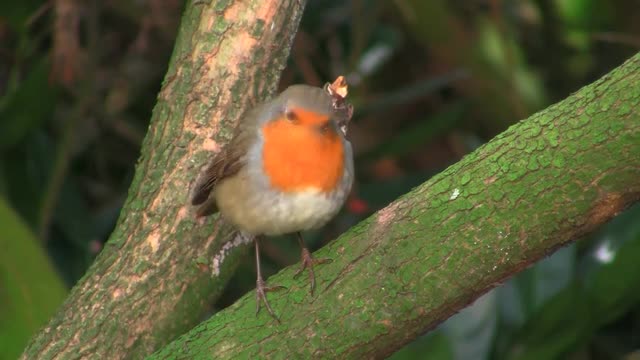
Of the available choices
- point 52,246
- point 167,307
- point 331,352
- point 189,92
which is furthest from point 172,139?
point 52,246

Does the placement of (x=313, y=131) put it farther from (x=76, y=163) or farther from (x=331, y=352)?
(x=76, y=163)

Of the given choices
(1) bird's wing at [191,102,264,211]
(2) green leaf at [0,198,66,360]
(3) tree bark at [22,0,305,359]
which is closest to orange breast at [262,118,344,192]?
(1) bird's wing at [191,102,264,211]

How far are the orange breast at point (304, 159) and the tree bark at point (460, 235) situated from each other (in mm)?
158

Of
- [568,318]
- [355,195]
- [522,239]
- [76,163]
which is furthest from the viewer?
[76,163]

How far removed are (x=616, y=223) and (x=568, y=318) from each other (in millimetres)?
632

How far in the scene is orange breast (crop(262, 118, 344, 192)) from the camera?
114 inches

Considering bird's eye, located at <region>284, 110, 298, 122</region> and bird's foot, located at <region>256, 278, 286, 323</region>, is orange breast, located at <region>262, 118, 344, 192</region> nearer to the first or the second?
bird's eye, located at <region>284, 110, 298, 122</region>

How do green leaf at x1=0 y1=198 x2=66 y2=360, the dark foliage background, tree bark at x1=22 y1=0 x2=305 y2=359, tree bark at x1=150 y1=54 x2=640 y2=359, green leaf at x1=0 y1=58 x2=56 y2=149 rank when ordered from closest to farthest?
tree bark at x1=150 y1=54 x2=640 y2=359
tree bark at x1=22 y1=0 x2=305 y2=359
green leaf at x1=0 y1=198 x2=66 y2=360
the dark foliage background
green leaf at x1=0 y1=58 x2=56 y2=149

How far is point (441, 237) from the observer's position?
2625 millimetres

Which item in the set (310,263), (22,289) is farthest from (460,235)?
(22,289)

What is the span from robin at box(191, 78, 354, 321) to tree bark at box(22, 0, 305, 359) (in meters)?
0.22

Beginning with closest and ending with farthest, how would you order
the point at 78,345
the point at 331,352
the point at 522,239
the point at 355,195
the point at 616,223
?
the point at 522,239
the point at 331,352
the point at 78,345
the point at 616,223
the point at 355,195

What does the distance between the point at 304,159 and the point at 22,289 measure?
123 centimetres

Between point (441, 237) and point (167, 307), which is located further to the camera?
point (167, 307)
